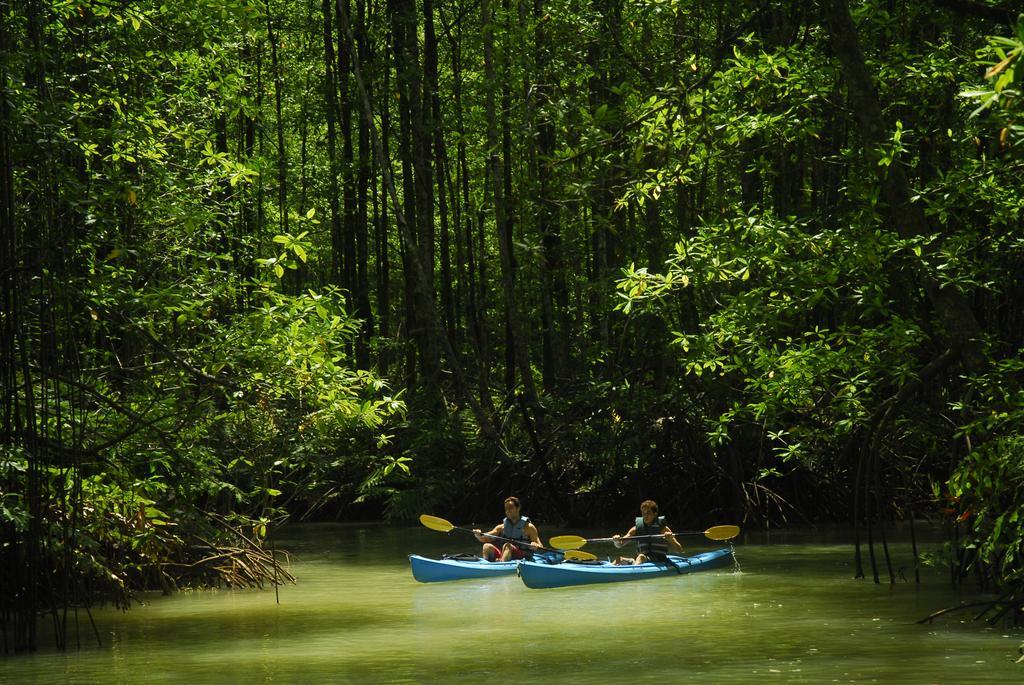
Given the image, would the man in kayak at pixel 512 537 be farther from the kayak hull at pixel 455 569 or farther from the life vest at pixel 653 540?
the life vest at pixel 653 540

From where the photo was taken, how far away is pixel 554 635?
9.76 meters

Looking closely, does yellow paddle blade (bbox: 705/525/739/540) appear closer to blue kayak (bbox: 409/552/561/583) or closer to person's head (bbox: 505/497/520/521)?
blue kayak (bbox: 409/552/561/583)

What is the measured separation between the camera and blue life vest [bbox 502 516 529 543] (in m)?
14.5

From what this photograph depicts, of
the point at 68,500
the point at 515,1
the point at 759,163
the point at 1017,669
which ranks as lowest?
the point at 1017,669

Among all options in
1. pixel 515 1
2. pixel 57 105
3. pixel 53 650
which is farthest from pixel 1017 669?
pixel 515 1

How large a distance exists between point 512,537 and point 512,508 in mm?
375

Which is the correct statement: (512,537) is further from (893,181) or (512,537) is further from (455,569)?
(893,181)

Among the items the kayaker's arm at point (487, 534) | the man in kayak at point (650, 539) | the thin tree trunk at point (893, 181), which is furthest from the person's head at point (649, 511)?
the thin tree trunk at point (893, 181)

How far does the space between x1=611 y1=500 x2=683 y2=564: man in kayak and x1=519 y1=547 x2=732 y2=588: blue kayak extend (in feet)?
0.46

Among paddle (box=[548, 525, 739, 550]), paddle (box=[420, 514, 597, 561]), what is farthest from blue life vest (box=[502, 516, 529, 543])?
paddle (box=[548, 525, 739, 550])

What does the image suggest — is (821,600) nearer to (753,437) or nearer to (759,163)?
(759,163)

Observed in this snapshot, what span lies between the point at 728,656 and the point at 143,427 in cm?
438

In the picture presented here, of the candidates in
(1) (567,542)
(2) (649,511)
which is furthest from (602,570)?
(2) (649,511)

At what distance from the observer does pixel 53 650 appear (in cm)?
912
